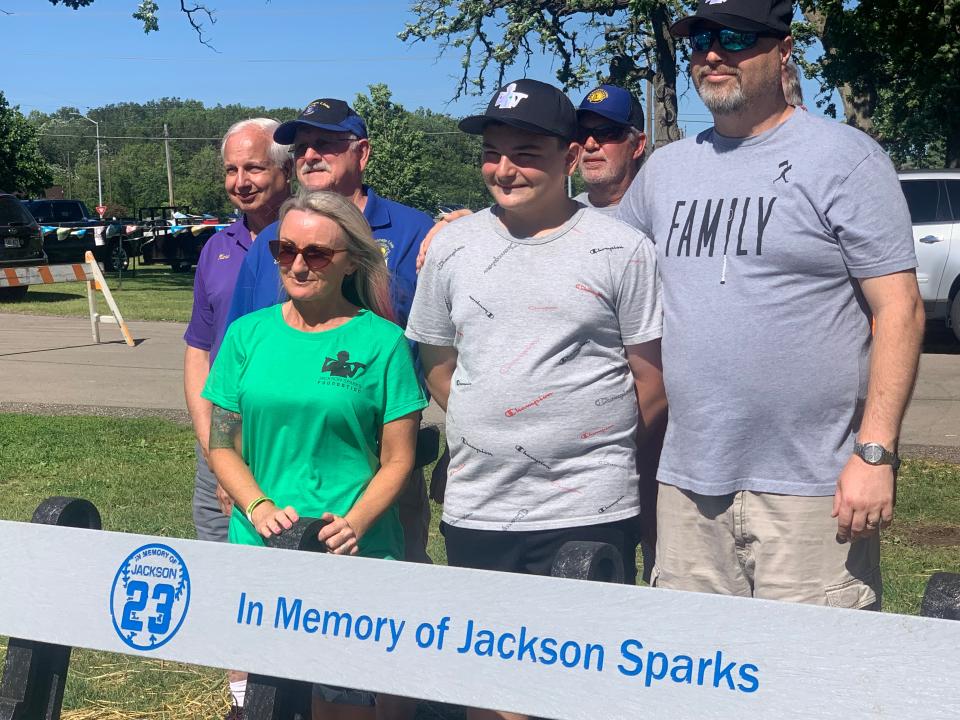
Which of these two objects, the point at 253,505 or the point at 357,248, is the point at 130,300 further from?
the point at 253,505

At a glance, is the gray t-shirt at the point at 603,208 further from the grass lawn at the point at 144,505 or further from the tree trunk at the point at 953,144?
the tree trunk at the point at 953,144

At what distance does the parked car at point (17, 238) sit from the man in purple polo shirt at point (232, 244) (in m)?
17.0

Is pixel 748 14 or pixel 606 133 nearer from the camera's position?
pixel 748 14

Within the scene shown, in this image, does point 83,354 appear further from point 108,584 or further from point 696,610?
point 696,610

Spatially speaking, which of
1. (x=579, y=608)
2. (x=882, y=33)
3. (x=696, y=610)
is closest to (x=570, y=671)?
(x=579, y=608)

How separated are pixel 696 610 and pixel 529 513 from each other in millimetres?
782

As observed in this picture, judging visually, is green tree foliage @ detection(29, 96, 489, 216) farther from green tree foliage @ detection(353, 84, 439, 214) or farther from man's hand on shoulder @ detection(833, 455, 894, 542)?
man's hand on shoulder @ detection(833, 455, 894, 542)

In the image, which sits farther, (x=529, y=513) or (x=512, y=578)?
(x=529, y=513)

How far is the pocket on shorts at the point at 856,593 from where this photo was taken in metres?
2.76

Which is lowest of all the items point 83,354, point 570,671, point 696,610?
point 83,354

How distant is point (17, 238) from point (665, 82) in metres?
12.3

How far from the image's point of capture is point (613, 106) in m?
3.69

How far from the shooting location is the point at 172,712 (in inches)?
166

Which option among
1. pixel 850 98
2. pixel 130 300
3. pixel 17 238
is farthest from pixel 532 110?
pixel 850 98
